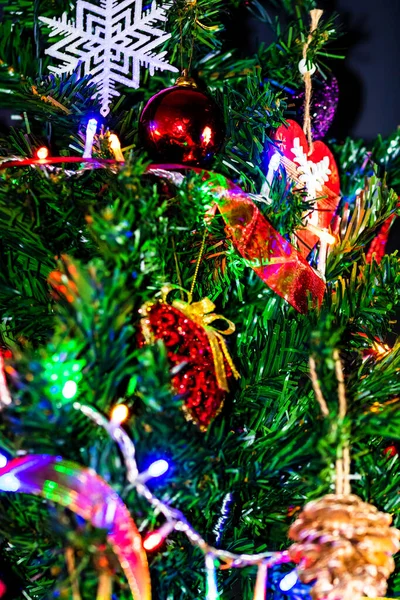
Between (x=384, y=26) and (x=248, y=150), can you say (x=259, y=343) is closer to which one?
(x=248, y=150)

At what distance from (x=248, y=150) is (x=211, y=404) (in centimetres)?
26

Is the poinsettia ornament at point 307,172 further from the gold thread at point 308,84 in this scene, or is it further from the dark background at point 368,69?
the dark background at point 368,69

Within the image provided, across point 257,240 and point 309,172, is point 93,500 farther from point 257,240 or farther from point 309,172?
point 309,172

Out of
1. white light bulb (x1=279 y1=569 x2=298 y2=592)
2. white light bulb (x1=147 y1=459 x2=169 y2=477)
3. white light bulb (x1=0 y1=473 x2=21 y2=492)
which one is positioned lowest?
white light bulb (x1=279 y1=569 x2=298 y2=592)

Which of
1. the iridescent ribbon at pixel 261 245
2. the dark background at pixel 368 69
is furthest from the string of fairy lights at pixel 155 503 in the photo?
the dark background at pixel 368 69

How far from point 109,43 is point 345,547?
1.63ft

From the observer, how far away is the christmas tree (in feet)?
1.37

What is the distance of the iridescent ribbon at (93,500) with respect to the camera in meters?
0.41

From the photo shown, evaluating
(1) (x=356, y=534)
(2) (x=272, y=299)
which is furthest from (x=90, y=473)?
(2) (x=272, y=299)

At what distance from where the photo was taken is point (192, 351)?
0.51 meters

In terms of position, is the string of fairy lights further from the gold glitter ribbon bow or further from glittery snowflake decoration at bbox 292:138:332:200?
glittery snowflake decoration at bbox 292:138:332:200

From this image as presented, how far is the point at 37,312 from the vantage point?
58 centimetres

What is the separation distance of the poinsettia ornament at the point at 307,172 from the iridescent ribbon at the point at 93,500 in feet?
1.06

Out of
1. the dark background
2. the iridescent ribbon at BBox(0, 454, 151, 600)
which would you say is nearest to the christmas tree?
the iridescent ribbon at BBox(0, 454, 151, 600)
